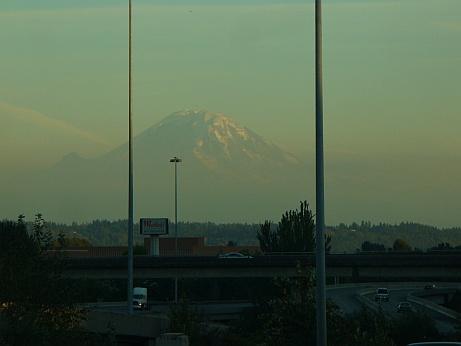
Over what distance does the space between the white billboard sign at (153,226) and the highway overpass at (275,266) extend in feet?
118

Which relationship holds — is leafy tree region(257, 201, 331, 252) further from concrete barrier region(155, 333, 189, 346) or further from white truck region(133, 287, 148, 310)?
concrete barrier region(155, 333, 189, 346)

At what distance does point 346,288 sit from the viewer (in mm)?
125625

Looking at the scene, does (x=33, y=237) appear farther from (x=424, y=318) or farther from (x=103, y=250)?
(x=103, y=250)

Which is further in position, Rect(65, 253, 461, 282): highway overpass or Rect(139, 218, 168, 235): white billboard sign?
Rect(139, 218, 168, 235): white billboard sign

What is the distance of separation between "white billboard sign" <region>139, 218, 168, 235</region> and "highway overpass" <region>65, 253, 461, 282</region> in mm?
35822

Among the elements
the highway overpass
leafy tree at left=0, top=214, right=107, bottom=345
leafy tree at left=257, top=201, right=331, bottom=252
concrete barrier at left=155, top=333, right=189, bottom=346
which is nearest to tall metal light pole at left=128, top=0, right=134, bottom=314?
leafy tree at left=0, top=214, right=107, bottom=345

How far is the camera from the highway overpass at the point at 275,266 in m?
84.6

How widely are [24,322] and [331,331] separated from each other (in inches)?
371

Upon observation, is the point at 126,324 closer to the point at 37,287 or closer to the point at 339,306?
the point at 37,287

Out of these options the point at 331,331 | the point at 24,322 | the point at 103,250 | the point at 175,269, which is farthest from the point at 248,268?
the point at 103,250

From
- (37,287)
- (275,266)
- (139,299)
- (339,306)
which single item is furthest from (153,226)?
(37,287)

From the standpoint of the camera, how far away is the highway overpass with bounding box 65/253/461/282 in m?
84.6

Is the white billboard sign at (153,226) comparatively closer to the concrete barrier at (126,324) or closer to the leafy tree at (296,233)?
the leafy tree at (296,233)

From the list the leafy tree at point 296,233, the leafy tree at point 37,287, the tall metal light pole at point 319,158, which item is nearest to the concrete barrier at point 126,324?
the leafy tree at point 37,287
